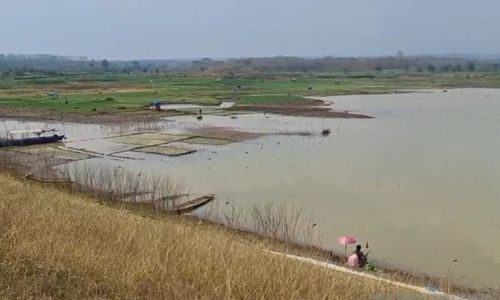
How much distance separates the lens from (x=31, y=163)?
23484 mm

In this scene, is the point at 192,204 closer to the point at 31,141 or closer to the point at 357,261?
the point at 357,261

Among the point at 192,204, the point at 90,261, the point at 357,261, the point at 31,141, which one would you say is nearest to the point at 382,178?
the point at 192,204

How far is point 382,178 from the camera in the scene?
21250 millimetres

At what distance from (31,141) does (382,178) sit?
18974 mm

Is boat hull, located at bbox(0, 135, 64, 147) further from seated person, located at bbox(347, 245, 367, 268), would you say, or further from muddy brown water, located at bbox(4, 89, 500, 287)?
seated person, located at bbox(347, 245, 367, 268)

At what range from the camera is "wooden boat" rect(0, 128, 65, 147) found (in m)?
28.8

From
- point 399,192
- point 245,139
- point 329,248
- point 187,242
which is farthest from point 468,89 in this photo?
point 187,242

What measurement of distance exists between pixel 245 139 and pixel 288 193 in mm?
12896

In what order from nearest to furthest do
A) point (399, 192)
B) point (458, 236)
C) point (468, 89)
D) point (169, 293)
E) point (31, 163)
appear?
1. point (169, 293)
2. point (458, 236)
3. point (399, 192)
4. point (31, 163)
5. point (468, 89)

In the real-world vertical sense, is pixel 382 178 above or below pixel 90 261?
below

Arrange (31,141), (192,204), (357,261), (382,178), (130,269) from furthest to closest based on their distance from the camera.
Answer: (31,141) → (382,178) → (192,204) → (357,261) → (130,269)

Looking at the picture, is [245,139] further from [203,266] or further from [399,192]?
[203,266]

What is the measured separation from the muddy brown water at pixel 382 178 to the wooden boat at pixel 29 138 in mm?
1869

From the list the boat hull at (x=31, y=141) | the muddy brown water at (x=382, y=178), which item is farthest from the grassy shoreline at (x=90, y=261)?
the boat hull at (x=31, y=141)
